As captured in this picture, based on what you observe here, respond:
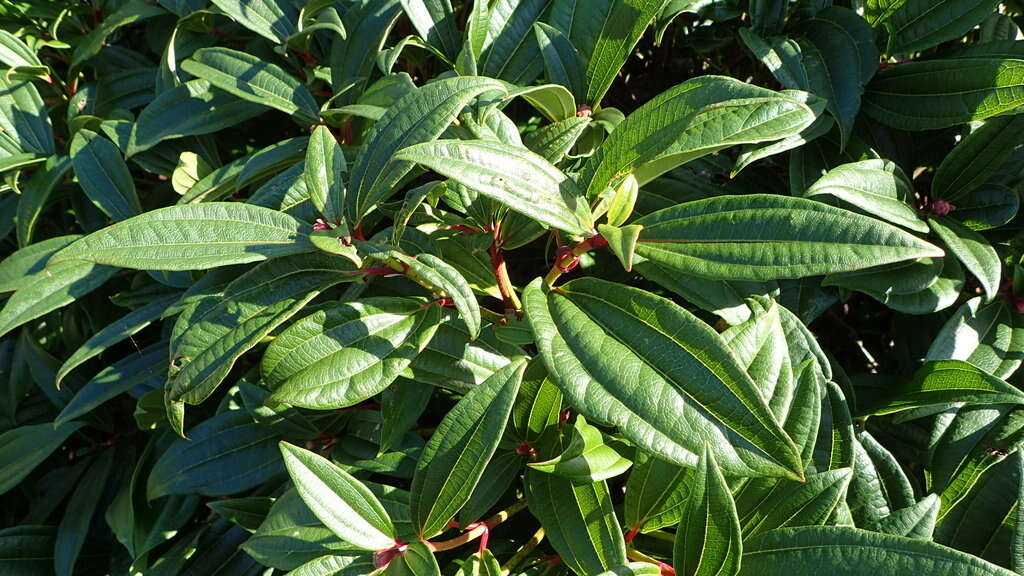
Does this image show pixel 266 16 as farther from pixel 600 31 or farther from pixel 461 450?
pixel 461 450

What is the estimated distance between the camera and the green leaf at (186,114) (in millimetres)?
1271

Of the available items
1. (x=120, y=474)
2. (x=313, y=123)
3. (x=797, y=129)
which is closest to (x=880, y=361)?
(x=797, y=129)

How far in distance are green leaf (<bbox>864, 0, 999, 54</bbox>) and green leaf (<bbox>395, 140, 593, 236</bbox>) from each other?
0.66m

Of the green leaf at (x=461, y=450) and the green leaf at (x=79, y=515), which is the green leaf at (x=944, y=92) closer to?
the green leaf at (x=461, y=450)

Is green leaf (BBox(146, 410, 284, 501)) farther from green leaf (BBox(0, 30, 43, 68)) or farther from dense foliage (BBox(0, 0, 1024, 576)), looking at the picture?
green leaf (BBox(0, 30, 43, 68))

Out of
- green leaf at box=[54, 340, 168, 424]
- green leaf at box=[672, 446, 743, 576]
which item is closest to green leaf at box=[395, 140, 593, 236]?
green leaf at box=[672, 446, 743, 576]

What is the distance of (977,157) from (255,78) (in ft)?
3.46

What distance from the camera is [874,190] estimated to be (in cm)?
104

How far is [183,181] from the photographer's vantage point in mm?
1311

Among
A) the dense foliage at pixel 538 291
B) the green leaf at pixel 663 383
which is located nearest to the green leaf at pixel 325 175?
the dense foliage at pixel 538 291

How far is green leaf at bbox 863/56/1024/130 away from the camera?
1021 millimetres

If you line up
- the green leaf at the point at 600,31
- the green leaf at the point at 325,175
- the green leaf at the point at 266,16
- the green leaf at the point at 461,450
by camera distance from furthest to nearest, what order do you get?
the green leaf at the point at 266,16
the green leaf at the point at 600,31
the green leaf at the point at 325,175
the green leaf at the point at 461,450

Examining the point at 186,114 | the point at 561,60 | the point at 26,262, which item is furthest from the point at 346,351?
the point at 26,262

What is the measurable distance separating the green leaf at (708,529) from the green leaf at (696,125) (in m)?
0.29
